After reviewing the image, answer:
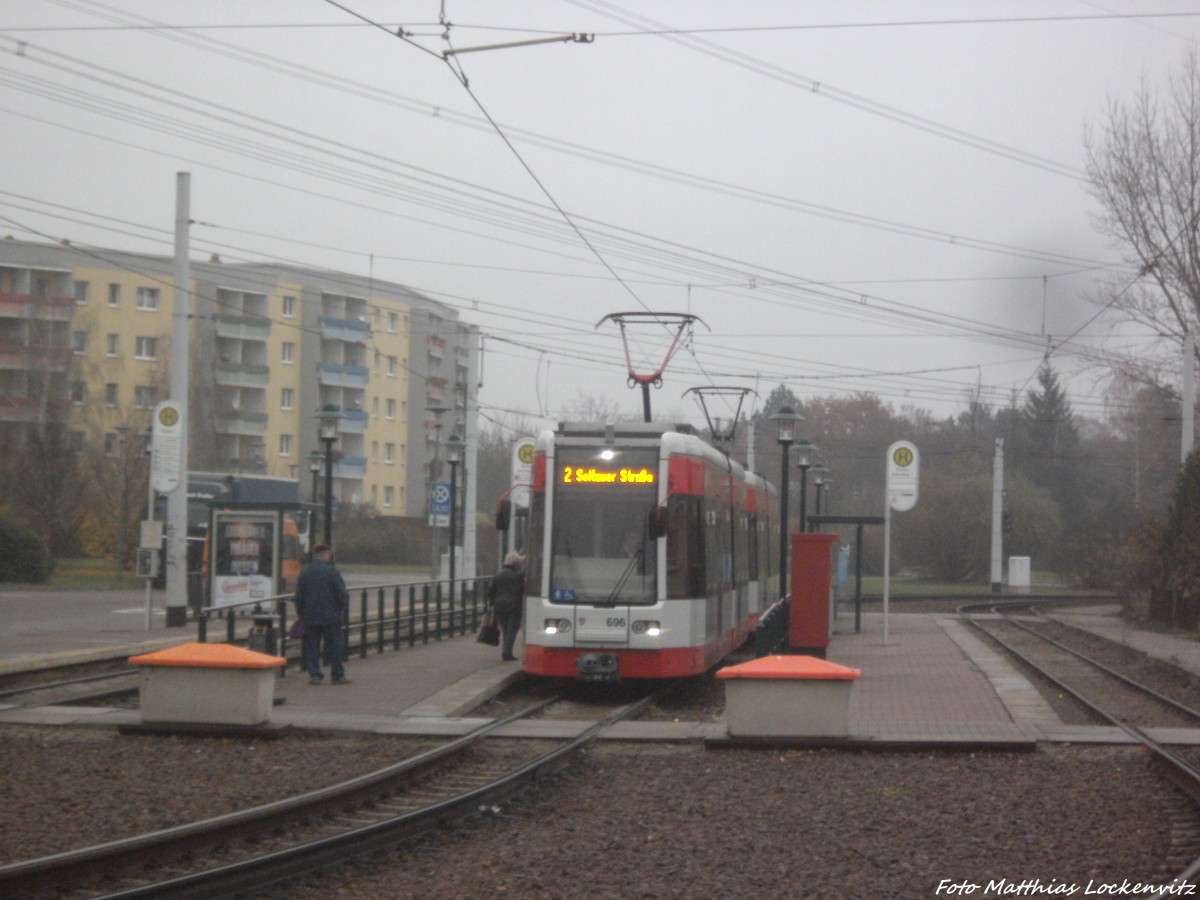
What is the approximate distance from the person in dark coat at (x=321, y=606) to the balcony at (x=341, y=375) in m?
64.5

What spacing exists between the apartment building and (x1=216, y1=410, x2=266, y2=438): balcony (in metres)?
0.07

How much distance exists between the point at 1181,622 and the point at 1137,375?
1134 centimetres

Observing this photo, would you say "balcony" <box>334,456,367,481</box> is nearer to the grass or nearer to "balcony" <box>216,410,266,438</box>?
"balcony" <box>216,410,266,438</box>

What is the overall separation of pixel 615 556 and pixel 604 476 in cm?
90

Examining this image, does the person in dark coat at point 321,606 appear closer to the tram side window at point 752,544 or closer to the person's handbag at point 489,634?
the person's handbag at point 489,634

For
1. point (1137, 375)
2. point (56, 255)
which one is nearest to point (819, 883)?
point (1137, 375)

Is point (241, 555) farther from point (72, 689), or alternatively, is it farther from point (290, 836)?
point (290, 836)

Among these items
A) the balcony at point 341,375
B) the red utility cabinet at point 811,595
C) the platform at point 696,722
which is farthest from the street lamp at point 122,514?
the red utility cabinet at point 811,595

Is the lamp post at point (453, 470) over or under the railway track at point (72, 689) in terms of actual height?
over

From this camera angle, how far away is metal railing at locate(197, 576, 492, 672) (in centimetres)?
1723

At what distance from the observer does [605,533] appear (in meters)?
16.5

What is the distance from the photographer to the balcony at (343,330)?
254 feet

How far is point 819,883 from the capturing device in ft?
25.0

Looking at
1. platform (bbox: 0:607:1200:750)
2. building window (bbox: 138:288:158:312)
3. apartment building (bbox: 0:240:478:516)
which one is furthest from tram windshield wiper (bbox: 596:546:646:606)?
building window (bbox: 138:288:158:312)
